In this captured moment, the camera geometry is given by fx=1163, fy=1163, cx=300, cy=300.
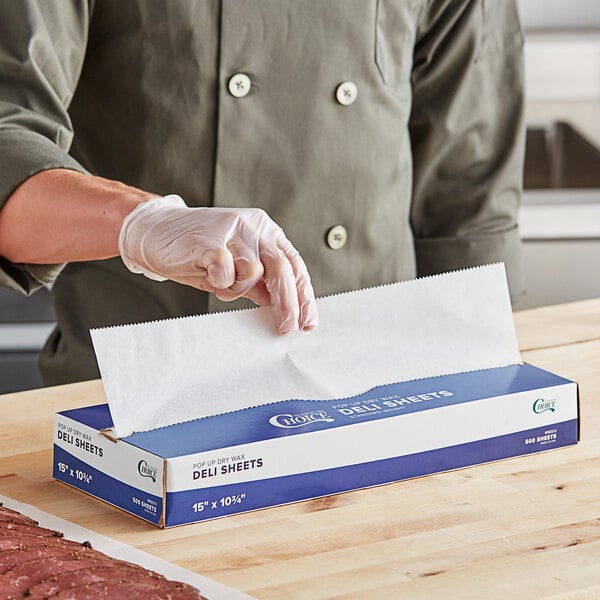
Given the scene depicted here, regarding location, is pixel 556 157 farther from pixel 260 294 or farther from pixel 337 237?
pixel 260 294

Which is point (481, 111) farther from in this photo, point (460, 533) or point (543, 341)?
point (460, 533)

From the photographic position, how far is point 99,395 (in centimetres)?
132

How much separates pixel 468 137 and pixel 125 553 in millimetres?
1157

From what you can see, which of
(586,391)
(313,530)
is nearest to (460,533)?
(313,530)

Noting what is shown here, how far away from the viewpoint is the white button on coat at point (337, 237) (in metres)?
1.62

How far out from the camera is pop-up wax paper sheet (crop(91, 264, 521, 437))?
0.98m

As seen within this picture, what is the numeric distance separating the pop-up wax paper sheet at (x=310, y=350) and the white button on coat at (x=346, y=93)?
19.5 inches

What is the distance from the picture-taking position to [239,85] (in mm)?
1488

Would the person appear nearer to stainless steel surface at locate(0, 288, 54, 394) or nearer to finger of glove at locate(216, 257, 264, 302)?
finger of glove at locate(216, 257, 264, 302)

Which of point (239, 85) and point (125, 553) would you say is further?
point (239, 85)

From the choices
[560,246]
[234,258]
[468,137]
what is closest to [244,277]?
[234,258]

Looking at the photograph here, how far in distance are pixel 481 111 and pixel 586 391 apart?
68 cm

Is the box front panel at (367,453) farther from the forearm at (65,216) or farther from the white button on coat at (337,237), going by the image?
the white button on coat at (337,237)

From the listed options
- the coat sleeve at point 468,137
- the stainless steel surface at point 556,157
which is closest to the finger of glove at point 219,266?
the coat sleeve at point 468,137
